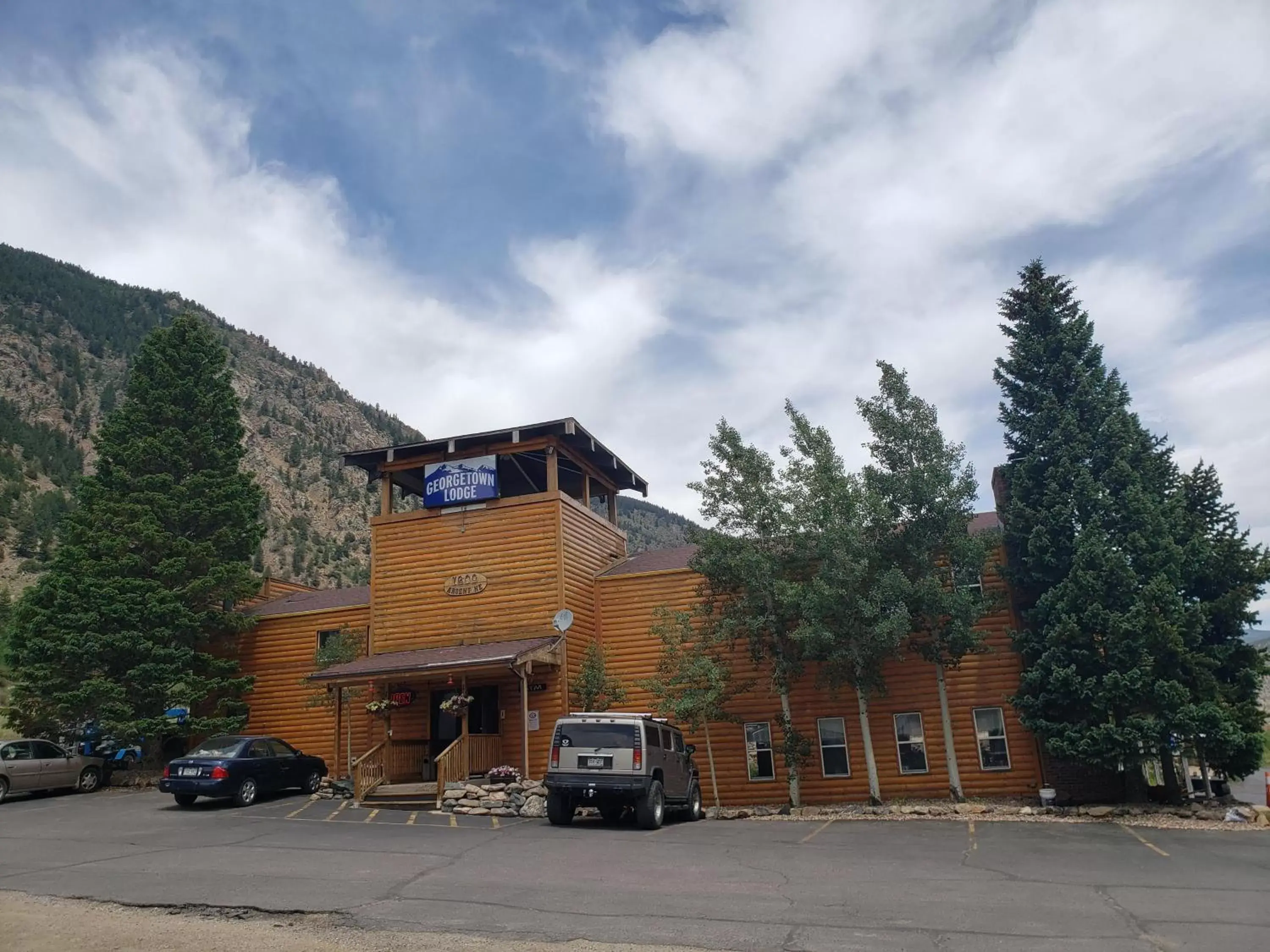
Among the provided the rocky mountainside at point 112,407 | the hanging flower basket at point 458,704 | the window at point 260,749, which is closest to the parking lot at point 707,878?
the window at point 260,749

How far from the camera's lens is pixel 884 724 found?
2208 centimetres

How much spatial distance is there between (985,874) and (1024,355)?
12823 mm

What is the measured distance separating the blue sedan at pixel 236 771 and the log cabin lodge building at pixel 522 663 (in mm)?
1380

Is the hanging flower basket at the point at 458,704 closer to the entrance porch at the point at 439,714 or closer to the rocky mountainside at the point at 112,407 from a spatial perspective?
the entrance porch at the point at 439,714

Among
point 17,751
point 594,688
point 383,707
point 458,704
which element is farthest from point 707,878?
point 17,751

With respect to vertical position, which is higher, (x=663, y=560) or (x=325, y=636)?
(x=663, y=560)

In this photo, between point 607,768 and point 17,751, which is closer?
point 607,768

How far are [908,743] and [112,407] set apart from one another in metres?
96.5

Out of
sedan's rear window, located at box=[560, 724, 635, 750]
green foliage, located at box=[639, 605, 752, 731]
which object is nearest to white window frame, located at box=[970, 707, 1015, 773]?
green foliage, located at box=[639, 605, 752, 731]

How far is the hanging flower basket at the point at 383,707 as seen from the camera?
2228 centimetres

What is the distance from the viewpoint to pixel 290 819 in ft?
57.1

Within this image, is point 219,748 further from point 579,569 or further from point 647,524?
point 647,524

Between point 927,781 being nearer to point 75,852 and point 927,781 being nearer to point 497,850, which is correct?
point 497,850

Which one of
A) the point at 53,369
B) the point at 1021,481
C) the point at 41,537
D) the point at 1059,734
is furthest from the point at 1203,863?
the point at 53,369
